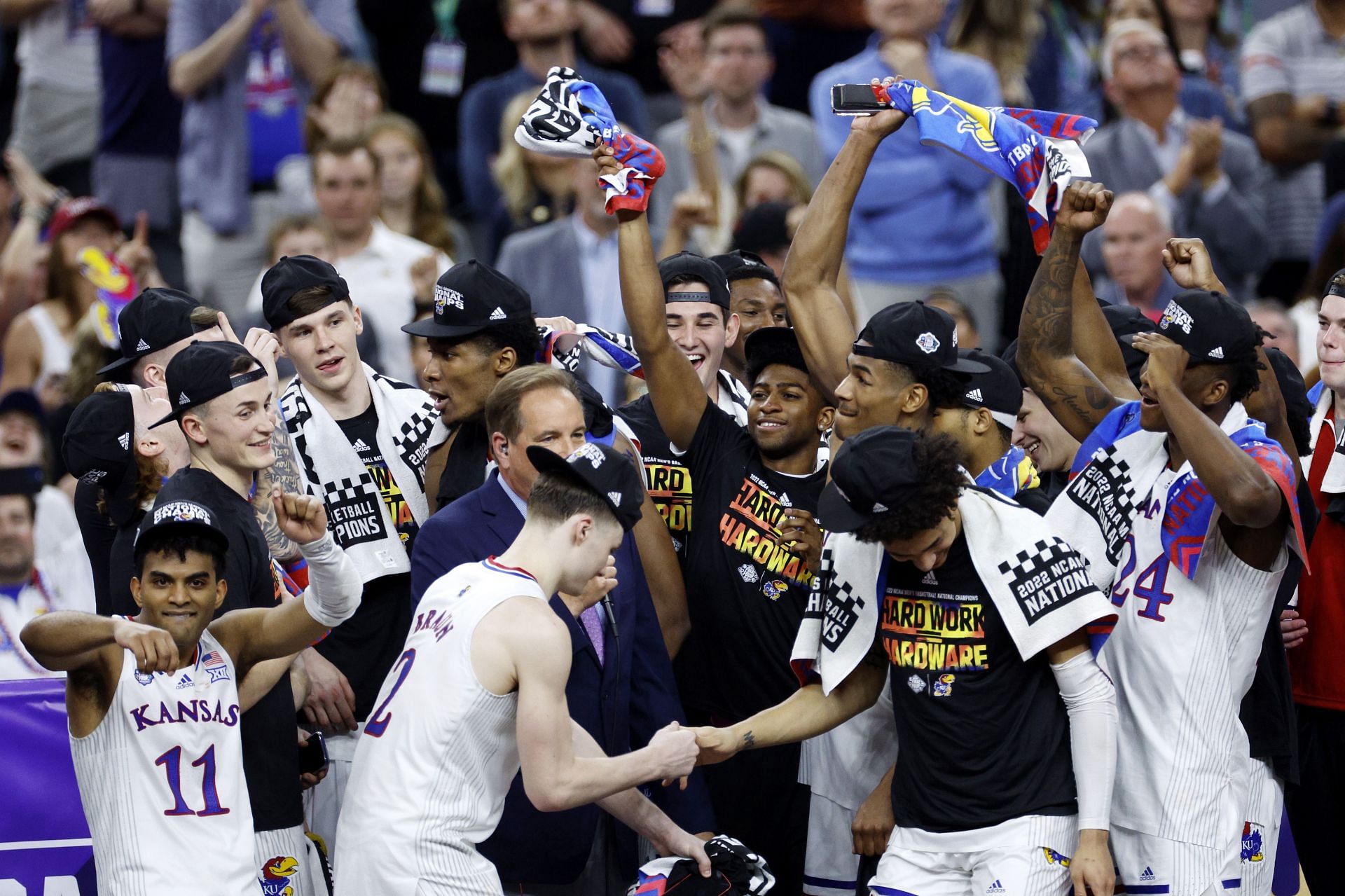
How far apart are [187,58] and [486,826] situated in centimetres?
741

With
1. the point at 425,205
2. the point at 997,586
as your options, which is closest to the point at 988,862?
the point at 997,586

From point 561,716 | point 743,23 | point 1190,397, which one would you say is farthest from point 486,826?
point 743,23

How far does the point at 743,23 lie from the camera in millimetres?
10672

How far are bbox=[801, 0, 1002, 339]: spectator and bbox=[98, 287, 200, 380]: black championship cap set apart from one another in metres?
4.86

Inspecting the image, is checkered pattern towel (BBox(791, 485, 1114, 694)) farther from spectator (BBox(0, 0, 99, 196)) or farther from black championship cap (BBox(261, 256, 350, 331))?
spectator (BBox(0, 0, 99, 196))

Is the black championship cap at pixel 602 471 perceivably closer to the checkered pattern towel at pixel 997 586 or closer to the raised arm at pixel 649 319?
the checkered pattern towel at pixel 997 586

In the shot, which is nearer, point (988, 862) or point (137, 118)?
point (988, 862)

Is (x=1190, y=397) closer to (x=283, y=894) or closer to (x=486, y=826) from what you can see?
(x=486, y=826)

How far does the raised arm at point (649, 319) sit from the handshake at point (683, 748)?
4.53ft

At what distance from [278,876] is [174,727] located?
2.64ft

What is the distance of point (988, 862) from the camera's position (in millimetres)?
5051

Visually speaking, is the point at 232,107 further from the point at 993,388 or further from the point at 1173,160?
the point at 993,388

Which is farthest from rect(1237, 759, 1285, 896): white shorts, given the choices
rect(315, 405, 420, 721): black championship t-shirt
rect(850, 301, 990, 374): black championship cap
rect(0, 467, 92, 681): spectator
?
rect(0, 467, 92, 681): spectator

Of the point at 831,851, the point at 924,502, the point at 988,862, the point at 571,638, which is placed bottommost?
the point at 831,851
